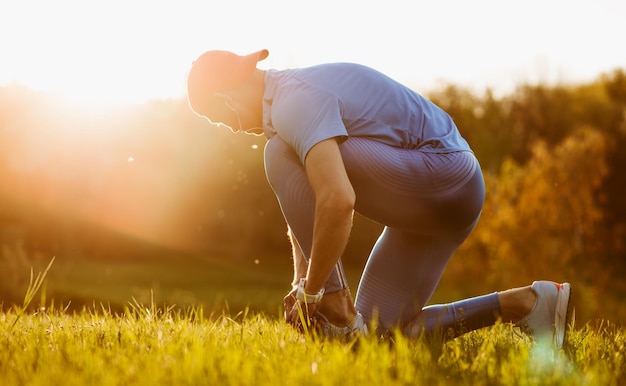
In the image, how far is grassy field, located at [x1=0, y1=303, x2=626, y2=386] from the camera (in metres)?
2.55

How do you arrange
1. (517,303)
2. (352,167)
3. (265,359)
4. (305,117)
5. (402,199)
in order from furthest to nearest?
1. (517,303)
2. (402,199)
3. (352,167)
4. (305,117)
5. (265,359)

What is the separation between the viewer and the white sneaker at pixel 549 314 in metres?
3.58

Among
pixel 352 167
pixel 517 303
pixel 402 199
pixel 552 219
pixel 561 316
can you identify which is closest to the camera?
pixel 352 167

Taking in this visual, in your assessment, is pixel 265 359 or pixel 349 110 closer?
pixel 265 359

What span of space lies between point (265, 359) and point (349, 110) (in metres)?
1.22

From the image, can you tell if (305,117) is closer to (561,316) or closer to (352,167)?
(352,167)

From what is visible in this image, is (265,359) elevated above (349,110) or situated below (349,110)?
below

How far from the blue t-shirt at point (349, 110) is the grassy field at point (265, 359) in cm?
90

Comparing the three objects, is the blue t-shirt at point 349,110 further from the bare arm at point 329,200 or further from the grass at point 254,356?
the grass at point 254,356

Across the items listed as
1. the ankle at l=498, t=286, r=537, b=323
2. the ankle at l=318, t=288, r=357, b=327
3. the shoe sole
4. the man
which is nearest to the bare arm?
the man

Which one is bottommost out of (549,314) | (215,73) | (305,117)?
(549,314)

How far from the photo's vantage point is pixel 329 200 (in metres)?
2.95

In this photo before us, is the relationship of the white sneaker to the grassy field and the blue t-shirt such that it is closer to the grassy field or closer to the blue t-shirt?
the grassy field

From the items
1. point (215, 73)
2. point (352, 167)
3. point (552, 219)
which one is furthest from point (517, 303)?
point (552, 219)
